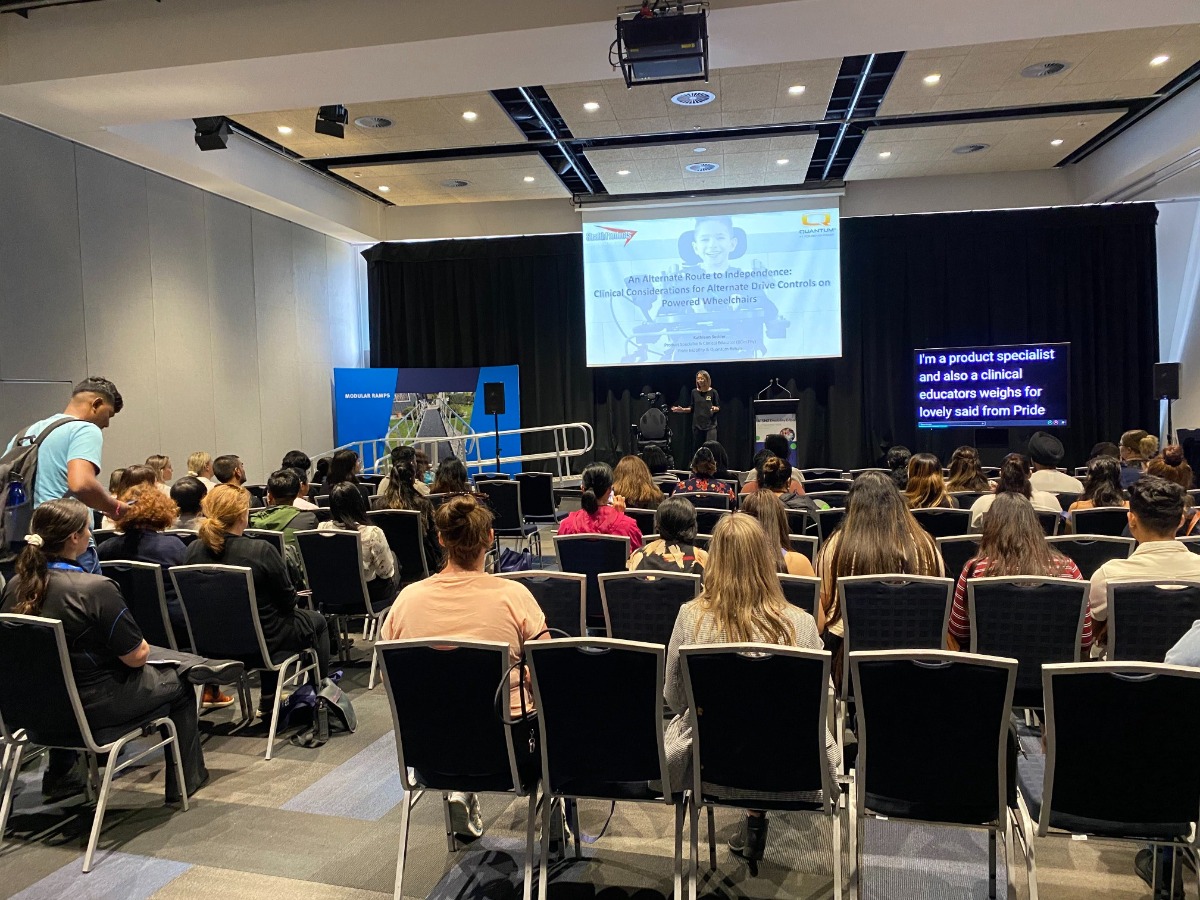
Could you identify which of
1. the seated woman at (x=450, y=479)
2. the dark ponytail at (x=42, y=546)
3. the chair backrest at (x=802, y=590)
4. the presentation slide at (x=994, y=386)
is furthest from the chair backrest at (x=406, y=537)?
the presentation slide at (x=994, y=386)

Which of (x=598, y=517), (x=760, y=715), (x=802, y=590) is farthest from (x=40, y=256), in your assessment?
(x=760, y=715)

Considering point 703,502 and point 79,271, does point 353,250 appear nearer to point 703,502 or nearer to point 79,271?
point 79,271

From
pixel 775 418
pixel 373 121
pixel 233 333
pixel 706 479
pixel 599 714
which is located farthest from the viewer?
pixel 775 418

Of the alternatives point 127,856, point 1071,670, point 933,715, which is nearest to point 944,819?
point 933,715

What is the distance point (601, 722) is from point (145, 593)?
2.74 metres

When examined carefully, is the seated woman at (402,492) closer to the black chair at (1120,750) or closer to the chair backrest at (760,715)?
the chair backrest at (760,715)

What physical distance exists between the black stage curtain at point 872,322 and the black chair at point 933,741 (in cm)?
1071

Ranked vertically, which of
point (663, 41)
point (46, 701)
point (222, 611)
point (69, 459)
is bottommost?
point (46, 701)

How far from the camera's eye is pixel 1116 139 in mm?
10633

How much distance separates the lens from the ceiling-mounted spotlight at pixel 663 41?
5.47m

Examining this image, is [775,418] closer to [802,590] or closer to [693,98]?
[693,98]

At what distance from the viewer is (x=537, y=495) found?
28.1 feet

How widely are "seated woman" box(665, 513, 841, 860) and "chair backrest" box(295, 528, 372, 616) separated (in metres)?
2.56

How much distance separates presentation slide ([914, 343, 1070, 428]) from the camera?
11734 millimetres
